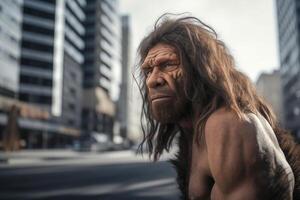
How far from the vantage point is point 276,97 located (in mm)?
130000

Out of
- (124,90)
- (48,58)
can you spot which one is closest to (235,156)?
(48,58)

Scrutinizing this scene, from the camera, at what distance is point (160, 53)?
1.44 metres

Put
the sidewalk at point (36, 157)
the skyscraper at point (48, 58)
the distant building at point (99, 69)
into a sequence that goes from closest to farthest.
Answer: the sidewalk at point (36, 157) → the skyscraper at point (48, 58) → the distant building at point (99, 69)

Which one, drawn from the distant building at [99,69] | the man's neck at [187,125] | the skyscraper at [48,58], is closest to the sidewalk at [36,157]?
the man's neck at [187,125]

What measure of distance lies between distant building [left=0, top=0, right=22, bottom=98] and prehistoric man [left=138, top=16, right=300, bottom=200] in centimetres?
5327

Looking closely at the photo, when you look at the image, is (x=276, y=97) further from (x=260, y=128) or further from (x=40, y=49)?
(x=260, y=128)

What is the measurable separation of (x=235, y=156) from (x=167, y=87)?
401 millimetres

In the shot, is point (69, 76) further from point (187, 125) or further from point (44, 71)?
point (187, 125)

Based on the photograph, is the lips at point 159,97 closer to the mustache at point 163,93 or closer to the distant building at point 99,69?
the mustache at point 163,93

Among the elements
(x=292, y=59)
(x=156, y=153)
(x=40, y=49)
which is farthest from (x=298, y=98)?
(x=156, y=153)

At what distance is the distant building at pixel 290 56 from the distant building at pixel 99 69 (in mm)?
40028

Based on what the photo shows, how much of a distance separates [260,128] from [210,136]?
15cm

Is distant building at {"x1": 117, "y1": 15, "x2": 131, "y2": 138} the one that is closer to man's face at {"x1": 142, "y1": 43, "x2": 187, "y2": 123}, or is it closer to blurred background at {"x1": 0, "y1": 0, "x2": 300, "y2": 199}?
blurred background at {"x1": 0, "y1": 0, "x2": 300, "y2": 199}

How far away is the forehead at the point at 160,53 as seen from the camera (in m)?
1.41
